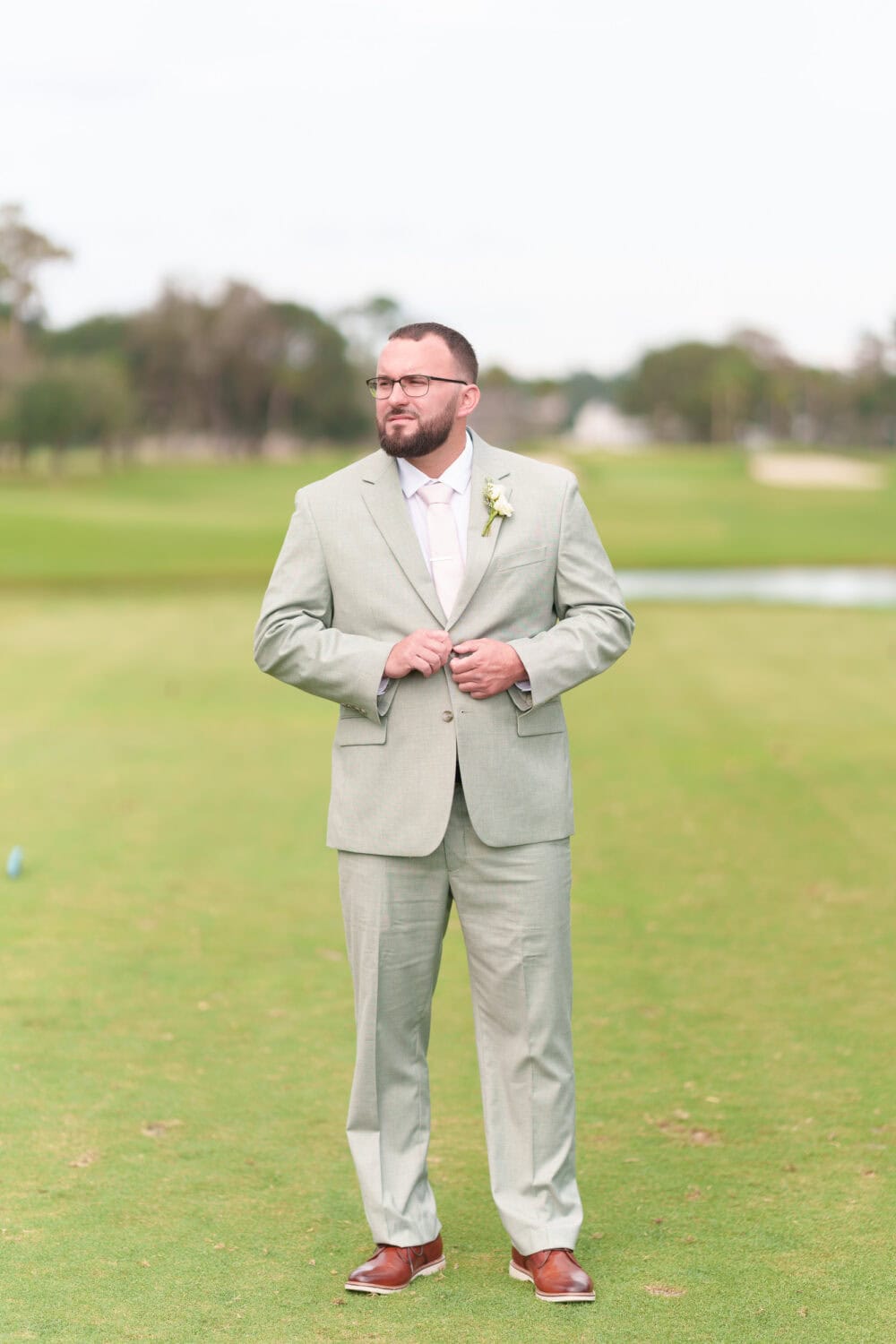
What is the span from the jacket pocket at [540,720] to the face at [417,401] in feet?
2.01

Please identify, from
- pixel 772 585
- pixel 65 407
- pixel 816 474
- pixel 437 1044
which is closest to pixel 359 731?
pixel 437 1044

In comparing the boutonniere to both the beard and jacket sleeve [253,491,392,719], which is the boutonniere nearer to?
the beard

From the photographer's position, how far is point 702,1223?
4.02m

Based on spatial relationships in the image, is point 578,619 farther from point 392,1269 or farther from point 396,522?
point 392,1269

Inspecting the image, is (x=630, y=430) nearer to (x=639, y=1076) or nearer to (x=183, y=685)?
(x=183, y=685)

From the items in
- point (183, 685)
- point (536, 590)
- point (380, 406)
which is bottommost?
point (183, 685)

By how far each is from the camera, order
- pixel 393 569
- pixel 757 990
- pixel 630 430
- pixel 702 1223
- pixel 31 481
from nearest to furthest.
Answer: pixel 393 569 < pixel 702 1223 < pixel 757 990 < pixel 31 481 < pixel 630 430

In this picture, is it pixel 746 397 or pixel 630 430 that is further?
pixel 630 430

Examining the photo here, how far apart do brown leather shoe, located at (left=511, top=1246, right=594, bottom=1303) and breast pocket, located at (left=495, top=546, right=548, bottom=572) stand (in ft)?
4.79

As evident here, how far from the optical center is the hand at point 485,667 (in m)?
3.64

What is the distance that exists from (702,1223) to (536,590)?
1515mm

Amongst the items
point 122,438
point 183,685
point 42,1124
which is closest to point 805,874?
point 42,1124

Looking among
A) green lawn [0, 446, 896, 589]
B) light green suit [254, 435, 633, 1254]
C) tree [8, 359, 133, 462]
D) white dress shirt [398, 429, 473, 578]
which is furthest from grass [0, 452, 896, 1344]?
tree [8, 359, 133, 462]

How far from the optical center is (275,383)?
9600cm
